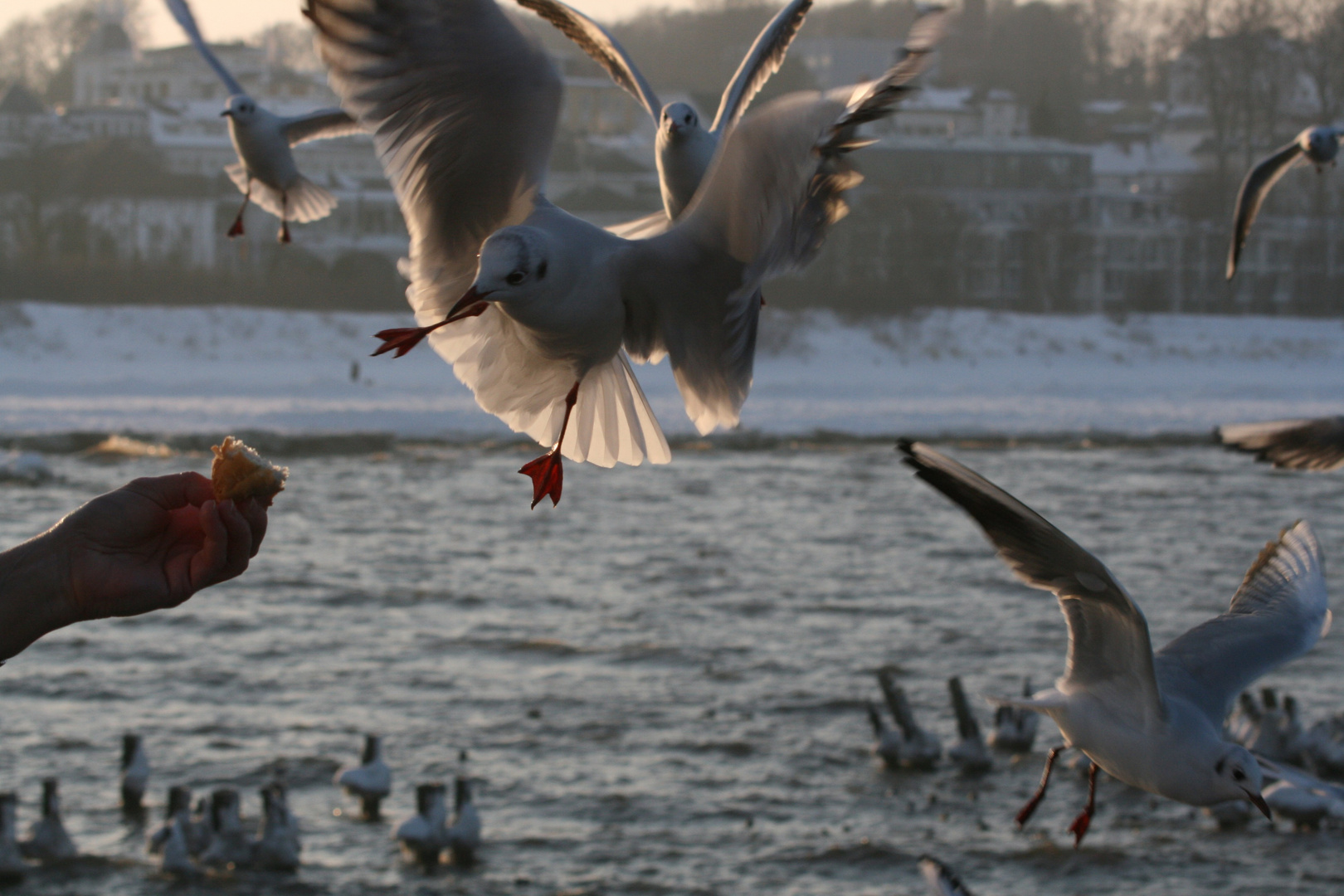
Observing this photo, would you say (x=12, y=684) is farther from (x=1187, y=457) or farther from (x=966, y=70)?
(x=966, y=70)

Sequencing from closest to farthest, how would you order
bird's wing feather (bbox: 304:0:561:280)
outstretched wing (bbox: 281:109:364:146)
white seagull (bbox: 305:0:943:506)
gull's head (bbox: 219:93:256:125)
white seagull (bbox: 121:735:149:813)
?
white seagull (bbox: 305:0:943:506)
bird's wing feather (bbox: 304:0:561:280)
gull's head (bbox: 219:93:256:125)
outstretched wing (bbox: 281:109:364:146)
white seagull (bbox: 121:735:149:813)

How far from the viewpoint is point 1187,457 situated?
23844 mm

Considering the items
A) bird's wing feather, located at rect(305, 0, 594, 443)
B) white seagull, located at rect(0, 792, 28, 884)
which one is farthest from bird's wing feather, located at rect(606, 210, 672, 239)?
white seagull, located at rect(0, 792, 28, 884)

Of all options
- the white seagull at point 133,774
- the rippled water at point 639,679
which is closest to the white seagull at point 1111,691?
the rippled water at point 639,679

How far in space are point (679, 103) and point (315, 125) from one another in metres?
2.21

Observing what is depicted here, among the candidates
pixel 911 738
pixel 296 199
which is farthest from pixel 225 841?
pixel 911 738

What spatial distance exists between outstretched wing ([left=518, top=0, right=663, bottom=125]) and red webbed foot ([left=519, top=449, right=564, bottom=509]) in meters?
1.19

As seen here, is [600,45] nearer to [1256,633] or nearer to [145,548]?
[1256,633]

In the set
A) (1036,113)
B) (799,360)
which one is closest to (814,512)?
(799,360)

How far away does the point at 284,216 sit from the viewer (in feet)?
19.2

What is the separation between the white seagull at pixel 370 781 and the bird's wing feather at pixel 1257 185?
603cm

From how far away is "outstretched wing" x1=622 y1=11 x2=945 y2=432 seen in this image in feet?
10.0

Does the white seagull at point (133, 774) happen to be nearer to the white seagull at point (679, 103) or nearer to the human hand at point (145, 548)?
the white seagull at point (679, 103)

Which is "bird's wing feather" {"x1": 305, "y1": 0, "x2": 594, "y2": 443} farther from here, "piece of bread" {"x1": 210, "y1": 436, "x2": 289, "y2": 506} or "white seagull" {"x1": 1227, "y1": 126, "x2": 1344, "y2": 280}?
"white seagull" {"x1": 1227, "y1": 126, "x2": 1344, "y2": 280}
